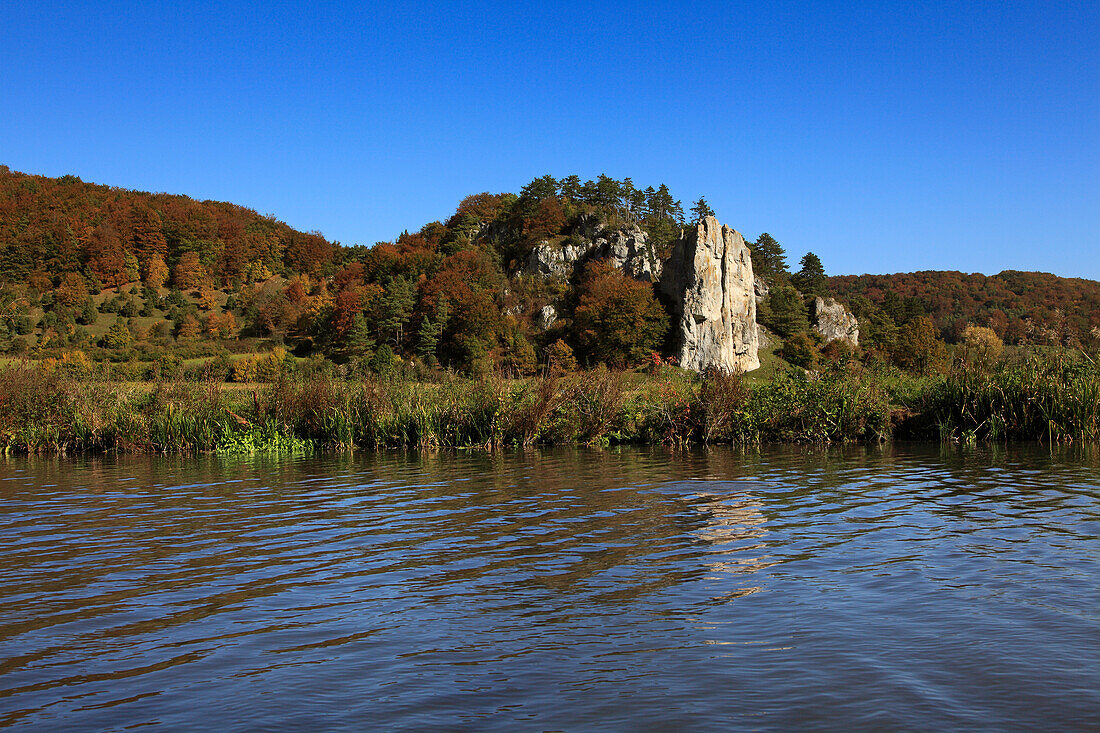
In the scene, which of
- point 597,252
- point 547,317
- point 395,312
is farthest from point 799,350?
point 395,312

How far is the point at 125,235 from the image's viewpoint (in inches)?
4003

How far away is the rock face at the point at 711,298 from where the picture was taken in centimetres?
8575

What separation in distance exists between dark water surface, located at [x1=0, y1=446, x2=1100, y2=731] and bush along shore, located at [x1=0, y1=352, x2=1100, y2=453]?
753cm

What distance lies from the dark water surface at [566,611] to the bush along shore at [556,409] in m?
7.53

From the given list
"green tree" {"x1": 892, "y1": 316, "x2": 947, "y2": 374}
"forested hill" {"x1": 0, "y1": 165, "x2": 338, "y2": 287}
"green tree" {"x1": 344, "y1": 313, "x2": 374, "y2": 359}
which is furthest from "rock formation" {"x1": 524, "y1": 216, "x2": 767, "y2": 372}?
"forested hill" {"x1": 0, "y1": 165, "x2": 338, "y2": 287}

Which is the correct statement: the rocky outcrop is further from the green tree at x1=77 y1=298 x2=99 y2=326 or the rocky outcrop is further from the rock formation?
the green tree at x1=77 y1=298 x2=99 y2=326

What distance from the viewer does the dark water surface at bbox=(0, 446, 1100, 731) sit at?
13.3 ft

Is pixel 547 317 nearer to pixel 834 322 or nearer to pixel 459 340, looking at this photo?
pixel 459 340

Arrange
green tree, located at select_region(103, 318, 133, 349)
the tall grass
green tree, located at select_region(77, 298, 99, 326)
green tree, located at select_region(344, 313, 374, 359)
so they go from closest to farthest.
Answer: the tall grass
green tree, located at select_region(344, 313, 374, 359)
green tree, located at select_region(103, 318, 133, 349)
green tree, located at select_region(77, 298, 99, 326)

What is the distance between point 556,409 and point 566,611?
48.5 feet

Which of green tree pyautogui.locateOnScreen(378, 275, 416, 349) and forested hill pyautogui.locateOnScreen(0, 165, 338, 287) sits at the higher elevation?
forested hill pyautogui.locateOnScreen(0, 165, 338, 287)

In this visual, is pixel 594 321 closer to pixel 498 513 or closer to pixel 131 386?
pixel 131 386

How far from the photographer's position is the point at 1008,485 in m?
11.5

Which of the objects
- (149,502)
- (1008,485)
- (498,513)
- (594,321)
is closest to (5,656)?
(498,513)
